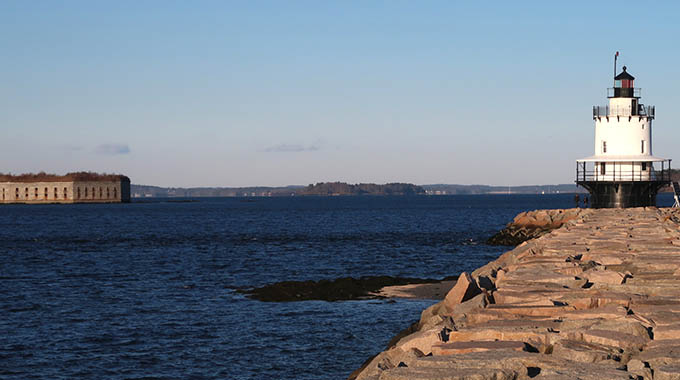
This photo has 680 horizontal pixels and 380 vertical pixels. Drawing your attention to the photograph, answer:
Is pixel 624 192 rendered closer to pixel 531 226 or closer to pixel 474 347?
pixel 531 226

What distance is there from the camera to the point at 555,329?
26.1ft

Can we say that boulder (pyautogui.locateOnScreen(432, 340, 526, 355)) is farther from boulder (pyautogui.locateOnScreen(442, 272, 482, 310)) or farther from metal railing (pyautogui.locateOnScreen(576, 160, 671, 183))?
metal railing (pyautogui.locateOnScreen(576, 160, 671, 183))

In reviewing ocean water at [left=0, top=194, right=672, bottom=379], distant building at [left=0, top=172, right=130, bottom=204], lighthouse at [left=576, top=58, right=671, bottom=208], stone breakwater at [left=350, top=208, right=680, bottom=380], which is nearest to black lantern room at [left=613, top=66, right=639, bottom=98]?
lighthouse at [left=576, top=58, right=671, bottom=208]

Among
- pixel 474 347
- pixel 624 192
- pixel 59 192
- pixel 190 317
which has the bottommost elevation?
pixel 190 317

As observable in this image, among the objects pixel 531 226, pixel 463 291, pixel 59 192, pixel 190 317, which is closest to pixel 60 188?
pixel 59 192

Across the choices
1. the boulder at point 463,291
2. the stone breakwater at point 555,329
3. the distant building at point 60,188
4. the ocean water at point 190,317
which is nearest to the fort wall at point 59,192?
the distant building at point 60,188

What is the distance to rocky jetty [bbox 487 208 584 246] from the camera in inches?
1783

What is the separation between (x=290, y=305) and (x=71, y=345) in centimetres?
609

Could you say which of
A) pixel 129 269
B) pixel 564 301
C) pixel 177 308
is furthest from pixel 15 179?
pixel 564 301

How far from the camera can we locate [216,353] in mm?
14477

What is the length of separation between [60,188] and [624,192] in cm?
16142

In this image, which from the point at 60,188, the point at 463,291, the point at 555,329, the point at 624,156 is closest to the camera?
the point at 555,329

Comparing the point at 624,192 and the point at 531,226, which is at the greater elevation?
the point at 624,192

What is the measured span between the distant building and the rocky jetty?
14975 cm
